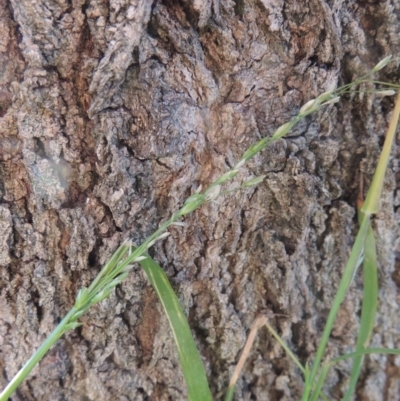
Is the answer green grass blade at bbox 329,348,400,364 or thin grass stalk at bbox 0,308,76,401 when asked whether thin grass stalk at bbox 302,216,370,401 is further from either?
thin grass stalk at bbox 0,308,76,401

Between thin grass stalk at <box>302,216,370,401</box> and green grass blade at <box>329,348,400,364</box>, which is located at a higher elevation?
thin grass stalk at <box>302,216,370,401</box>

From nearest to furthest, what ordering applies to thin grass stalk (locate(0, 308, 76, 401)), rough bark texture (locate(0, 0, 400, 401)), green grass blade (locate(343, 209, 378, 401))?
thin grass stalk (locate(0, 308, 76, 401))
rough bark texture (locate(0, 0, 400, 401))
green grass blade (locate(343, 209, 378, 401))

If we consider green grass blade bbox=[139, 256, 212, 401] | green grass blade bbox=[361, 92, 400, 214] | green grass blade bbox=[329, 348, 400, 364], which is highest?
green grass blade bbox=[361, 92, 400, 214]

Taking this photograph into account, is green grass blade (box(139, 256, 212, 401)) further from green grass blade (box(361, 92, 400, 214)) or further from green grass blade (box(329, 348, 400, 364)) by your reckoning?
green grass blade (box(361, 92, 400, 214))

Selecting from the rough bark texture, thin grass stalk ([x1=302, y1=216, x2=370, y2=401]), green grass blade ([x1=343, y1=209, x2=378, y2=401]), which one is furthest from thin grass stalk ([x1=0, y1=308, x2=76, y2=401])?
green grass blade ([x1=343, y1=209, x2=378, y2=401])

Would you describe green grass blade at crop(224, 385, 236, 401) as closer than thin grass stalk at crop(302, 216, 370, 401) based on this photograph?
No

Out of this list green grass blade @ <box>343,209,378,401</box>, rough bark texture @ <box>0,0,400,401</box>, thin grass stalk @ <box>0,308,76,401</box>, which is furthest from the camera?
green grass blade @ <box>343,209,378,401</box>

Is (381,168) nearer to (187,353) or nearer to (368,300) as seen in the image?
(368,300)

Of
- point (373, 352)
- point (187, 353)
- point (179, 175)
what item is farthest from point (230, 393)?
point (179, 175)

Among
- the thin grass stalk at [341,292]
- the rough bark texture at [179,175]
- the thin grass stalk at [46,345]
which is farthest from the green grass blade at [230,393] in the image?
the thin grass stalk at [46,345]
